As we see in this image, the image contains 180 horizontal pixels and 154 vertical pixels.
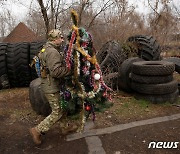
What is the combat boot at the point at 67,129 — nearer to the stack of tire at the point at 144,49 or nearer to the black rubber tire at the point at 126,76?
the black rubber tire at the point at 126,76

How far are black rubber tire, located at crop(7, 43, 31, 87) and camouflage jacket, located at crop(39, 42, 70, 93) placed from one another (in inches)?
148

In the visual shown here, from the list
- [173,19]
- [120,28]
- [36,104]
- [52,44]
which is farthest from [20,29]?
[52,44]

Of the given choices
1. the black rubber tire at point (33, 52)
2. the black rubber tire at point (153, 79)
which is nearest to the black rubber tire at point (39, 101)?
the black rubber tire at point (153, 79)

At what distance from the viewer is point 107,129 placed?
4312 millimetres

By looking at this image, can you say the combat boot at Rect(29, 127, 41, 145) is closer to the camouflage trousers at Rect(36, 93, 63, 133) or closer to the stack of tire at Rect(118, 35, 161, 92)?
the camouflage trousers at Rect(36, 93, 63, 133)

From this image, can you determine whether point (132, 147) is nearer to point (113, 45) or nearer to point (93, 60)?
point (93, 60)

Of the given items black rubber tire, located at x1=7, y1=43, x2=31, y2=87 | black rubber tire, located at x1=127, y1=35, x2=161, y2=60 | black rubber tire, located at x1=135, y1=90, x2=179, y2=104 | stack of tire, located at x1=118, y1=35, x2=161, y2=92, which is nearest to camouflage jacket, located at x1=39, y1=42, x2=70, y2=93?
black rubber tire, located at x1=135, y1=90, x2=179, y2=104

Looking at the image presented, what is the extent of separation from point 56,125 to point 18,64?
339 centimetres

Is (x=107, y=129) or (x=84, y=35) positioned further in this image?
(x=107, y=129)

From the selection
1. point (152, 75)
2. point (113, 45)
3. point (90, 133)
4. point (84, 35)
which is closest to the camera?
point (84, 35)

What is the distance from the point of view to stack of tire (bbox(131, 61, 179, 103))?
551 cm

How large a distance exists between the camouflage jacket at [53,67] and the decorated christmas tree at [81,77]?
114mm

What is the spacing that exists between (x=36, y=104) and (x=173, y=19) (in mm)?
17268

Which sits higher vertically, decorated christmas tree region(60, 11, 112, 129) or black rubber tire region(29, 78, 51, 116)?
decorated christmas tree region(60, 11, 112, 129)
